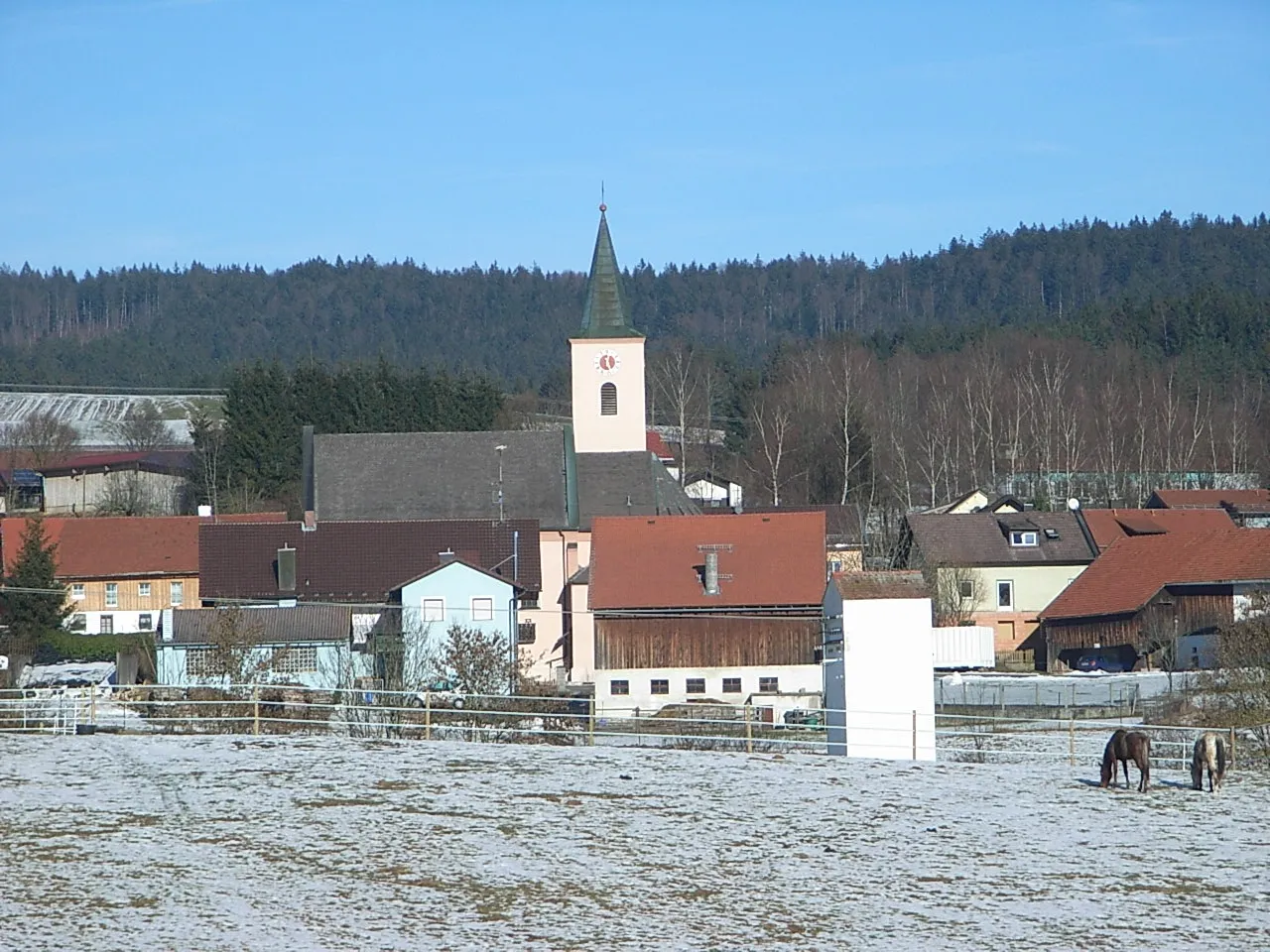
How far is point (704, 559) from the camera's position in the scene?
1950 inches

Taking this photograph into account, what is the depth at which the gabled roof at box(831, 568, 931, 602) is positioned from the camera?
26.1 meters

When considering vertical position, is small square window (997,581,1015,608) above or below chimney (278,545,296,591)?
below

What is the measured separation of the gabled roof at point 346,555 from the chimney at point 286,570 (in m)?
0.15

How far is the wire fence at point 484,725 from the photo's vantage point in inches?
1037

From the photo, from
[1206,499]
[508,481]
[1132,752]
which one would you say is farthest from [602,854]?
[1206,499]

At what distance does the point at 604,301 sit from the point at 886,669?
44.5 m

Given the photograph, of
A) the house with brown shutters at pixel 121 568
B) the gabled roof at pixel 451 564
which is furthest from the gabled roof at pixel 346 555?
the house with brown shutters at pixel 121 568

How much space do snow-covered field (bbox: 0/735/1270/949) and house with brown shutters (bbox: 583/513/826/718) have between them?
21.6 metres

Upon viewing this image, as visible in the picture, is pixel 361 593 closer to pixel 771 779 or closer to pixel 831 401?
pixel 771 779

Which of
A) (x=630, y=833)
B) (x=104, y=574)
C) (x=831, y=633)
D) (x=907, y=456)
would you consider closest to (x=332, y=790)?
(x=630, y=833)

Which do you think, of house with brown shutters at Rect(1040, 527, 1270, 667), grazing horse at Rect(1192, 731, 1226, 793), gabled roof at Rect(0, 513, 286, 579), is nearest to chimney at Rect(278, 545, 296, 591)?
gabled roof at Rect(0, 513, 286, 579)

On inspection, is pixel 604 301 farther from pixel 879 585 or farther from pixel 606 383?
pixel 879 585

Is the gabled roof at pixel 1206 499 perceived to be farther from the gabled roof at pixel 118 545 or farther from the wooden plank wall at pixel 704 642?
the gabled roof at pixel 118 545

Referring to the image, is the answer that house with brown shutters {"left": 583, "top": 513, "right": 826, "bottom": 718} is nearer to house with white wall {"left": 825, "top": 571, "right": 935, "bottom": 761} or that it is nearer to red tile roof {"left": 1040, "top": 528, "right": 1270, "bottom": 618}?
red tile roof {"left": 1040, "top": 528, "right": 1270, "bottom": 618}
